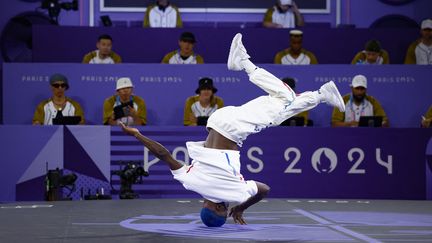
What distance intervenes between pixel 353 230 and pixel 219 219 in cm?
110

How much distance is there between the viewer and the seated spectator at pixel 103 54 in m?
12.1

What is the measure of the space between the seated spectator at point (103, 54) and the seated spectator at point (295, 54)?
2.34 meters

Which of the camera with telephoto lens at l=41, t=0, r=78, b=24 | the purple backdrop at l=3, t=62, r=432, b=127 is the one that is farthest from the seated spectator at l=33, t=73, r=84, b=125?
the camera with telephoto lens at l=41, t=0, r=78, b=24

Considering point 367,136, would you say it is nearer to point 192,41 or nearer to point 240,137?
point 192,41

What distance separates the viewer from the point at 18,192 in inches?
411

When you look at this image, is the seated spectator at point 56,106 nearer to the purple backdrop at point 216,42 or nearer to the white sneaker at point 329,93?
the purple backdrop at point 216,42

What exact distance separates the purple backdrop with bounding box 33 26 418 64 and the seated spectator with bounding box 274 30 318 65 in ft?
1.08

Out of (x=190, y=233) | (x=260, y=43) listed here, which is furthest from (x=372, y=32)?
(x=190, y=233)

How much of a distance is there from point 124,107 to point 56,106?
1.05 m

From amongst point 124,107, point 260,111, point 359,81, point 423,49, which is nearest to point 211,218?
point 260,111

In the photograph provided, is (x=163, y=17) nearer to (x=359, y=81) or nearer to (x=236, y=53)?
(x=359, y=81)

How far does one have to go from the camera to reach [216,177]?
7.08 metres

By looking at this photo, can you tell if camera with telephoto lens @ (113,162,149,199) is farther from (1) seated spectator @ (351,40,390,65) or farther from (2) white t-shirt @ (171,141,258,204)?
(1) seated spectator @ (351,40,390,65)

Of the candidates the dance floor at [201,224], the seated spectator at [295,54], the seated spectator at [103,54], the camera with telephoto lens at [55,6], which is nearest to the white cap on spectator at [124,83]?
the seated spectator at [103,54]
